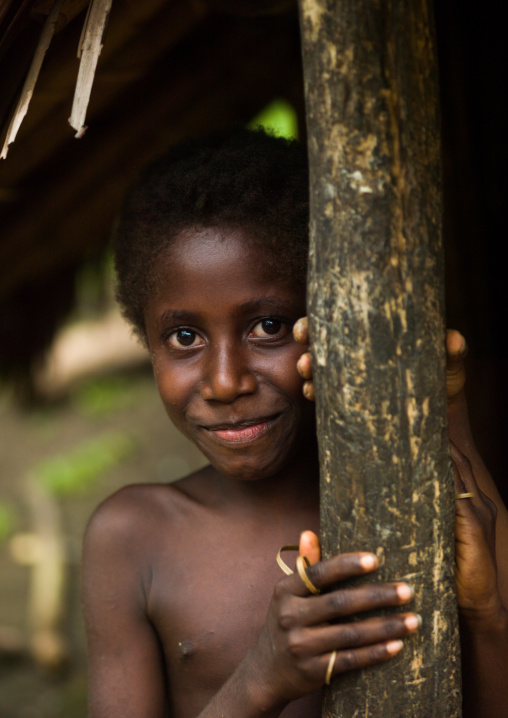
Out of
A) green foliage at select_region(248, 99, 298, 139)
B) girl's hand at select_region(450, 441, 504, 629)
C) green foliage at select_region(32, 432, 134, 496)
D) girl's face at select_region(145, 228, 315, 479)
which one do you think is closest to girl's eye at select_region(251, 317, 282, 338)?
girl's face at select_region(145, 228, 315, 479)

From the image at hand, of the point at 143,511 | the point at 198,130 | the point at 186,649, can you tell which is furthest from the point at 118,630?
the point at 198,130

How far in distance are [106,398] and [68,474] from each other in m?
0.62

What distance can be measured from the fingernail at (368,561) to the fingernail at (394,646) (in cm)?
12

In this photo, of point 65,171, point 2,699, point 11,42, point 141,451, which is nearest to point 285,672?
point 11,42

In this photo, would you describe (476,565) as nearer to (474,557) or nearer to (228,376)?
(474,557)

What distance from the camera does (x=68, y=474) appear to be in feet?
17.0

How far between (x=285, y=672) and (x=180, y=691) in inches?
31.9

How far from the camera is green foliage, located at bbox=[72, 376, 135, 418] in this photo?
527 centimetres

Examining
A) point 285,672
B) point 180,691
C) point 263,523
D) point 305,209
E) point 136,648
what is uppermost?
point 305,209

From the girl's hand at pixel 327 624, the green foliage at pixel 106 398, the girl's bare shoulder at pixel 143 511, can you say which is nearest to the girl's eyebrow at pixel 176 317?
the girl's bare shoulder at pixel 143 511

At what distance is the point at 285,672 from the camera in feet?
4.25

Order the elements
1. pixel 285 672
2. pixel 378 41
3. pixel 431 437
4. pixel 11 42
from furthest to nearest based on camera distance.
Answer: pixel 11 42
pixel 285 672
pixel 431 437
pixel 378 41

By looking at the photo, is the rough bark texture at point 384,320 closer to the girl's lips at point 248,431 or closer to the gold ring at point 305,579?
the gold ring at point 305,579

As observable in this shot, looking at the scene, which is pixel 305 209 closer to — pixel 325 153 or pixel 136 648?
pixel 325 153
